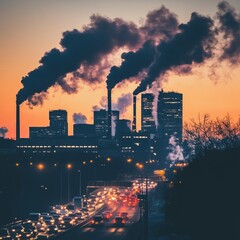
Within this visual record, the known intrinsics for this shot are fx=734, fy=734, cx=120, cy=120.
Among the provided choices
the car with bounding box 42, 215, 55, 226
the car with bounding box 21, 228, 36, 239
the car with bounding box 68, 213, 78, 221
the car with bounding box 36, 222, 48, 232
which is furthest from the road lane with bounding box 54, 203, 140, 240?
the car with bounding box 42, 215, 55, 226

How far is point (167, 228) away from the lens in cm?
7156

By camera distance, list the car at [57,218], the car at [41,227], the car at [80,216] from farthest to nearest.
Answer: the car at [80,216] → the car at [57,218] → the car at [41,227]

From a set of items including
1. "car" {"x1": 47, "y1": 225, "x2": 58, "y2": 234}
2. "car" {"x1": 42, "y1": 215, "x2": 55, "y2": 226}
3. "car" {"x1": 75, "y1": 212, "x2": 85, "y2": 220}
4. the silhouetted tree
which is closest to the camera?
the silhouetted tree

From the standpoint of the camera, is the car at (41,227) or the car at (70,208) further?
the car at (70,208)

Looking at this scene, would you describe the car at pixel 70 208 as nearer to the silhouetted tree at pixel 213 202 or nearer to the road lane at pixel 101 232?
the road lane at pixel 101 232

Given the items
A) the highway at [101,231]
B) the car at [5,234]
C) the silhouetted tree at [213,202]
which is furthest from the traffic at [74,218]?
the silhouetted tree at [213,202]

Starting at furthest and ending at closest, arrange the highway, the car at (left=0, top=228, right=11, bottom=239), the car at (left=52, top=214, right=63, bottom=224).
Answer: the car at (left=52, top=214, right=63, bottom=224) < the highway < the car at (left=0, top=228, right=11, bottom=239)

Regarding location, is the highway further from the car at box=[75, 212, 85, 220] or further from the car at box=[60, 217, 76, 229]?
the car at box=[75, 212, 85, 220]

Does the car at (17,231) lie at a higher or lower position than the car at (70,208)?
higher

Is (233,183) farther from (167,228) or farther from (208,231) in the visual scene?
(167,228)

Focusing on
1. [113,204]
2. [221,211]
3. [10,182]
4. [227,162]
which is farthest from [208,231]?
[10,182]

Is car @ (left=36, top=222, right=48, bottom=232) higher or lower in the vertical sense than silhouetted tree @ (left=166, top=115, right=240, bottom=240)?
lower

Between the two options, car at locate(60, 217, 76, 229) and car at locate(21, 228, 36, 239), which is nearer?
car at locate(21, 228, 36, 239)

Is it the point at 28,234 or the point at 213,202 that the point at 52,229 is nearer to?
the point at 28,234
